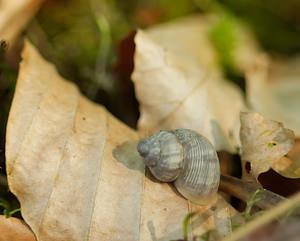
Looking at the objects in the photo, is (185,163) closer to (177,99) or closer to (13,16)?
(177,99)

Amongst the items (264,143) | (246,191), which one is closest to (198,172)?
(246,191)

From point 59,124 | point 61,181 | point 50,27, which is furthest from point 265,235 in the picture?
point 50,27

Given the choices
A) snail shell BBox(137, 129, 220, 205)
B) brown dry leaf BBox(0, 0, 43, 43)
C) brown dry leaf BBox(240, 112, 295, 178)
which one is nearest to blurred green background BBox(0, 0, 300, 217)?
brown dry leaf BBox(0, 0, 43, 43)

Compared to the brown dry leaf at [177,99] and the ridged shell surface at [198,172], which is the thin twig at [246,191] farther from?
the brown dry leaf at [177,99]

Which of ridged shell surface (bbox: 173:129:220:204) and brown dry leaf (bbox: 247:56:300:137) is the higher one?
ridged shell surface (bbox: 173:129:220:204)


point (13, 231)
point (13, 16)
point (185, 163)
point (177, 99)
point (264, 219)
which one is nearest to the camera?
point (264, 219)

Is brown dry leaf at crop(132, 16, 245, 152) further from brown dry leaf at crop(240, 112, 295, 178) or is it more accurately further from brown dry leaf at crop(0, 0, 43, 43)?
brown dry leaf at crop(0, 0, 43, 43)

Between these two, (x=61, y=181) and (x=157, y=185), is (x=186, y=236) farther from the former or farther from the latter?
(x=61, y=181)
